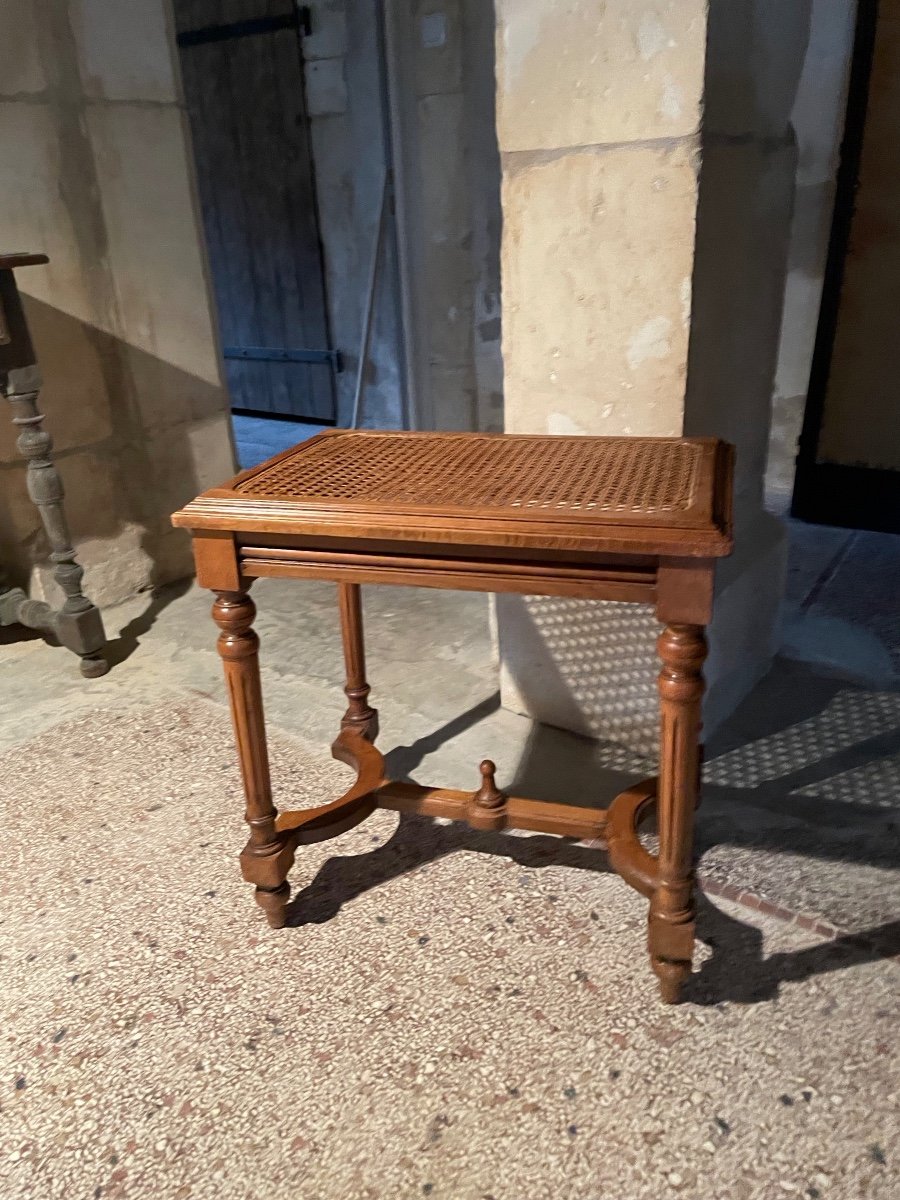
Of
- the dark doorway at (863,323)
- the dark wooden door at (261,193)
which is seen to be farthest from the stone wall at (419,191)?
the dark doorway at (863,323)

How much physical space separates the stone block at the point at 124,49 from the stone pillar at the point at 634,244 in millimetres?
1376

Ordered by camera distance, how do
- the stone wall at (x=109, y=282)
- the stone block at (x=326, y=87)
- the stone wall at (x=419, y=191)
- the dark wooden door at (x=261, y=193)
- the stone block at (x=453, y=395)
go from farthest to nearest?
the dark wooden door at (x=261, y=193) < the stone block at (x=326, y=87) < the stone block at (x=453, y=395) < the stone wall at (x=419, y=191) < the stone wall at (x=109, y=282)

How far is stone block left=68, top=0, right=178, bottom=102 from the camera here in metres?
2.48

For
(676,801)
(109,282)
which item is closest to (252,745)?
(676,801)

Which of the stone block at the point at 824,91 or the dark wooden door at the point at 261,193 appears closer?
the stone block at the point at 824,91

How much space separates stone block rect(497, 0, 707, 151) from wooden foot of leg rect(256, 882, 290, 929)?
4.48ft

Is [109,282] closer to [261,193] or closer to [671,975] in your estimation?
[671,975]

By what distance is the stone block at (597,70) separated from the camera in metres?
1.52

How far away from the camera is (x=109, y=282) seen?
265 cm

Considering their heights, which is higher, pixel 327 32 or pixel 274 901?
pixel 327 32

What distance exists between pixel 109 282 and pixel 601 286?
1584 mm

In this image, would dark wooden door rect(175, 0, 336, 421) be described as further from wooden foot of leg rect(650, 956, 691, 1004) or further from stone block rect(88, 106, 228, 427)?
wooden foot of leg rect(650, 956, 691, 1004)

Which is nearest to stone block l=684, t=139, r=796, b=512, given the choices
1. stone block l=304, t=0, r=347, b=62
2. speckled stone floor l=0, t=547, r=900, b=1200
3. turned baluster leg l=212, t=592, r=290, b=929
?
speckled stone floor l=0, t=547, r=900, b=1200

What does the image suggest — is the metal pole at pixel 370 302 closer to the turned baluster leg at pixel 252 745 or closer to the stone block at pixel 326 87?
the stone block at pixel 326 87
